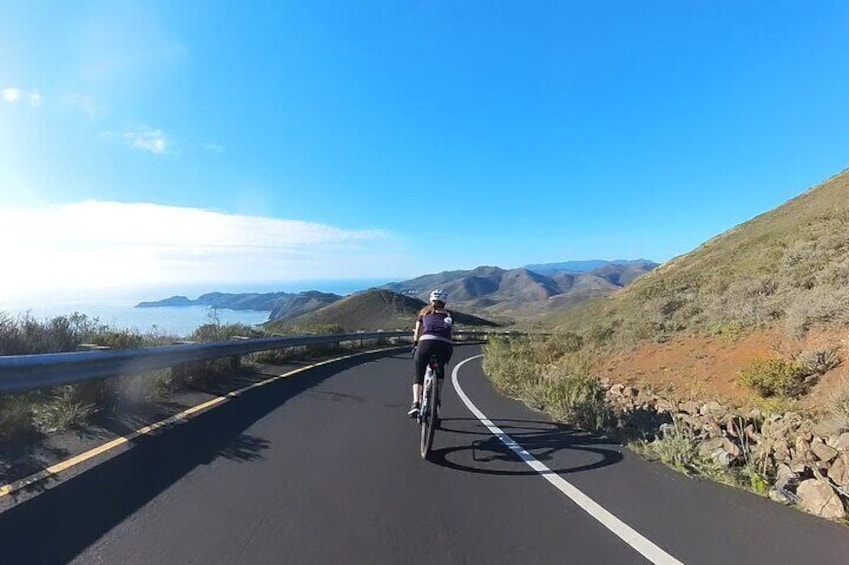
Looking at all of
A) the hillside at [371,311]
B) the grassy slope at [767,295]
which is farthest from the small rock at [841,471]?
the hillside at [371,311]

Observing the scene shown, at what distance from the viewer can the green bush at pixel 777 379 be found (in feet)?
32.0

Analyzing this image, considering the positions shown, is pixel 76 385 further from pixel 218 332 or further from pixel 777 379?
pixel 777 379

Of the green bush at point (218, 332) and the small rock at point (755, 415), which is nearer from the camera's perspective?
the small rock at point (755, 415)

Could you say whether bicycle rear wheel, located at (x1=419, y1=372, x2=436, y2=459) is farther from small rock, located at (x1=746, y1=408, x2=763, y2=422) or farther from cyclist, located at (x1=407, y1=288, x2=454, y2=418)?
small rock, located at (x1=746, y1=408, x2=763, y2=422)

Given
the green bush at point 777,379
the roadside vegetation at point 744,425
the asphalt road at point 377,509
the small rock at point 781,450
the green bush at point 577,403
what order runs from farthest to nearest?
the green bush at point 777,379, the green bush at point 577,403, the small rock at point 781,450, the roadside vegetation at point 744,425, the asphalt road at point 377,509

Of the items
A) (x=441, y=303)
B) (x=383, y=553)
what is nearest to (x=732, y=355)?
(x=441, y=303)

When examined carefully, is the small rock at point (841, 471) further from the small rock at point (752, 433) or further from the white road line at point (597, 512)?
the white road line at point (597, 512)

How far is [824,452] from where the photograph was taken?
20.6 ft

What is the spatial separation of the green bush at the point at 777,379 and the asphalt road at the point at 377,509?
12.0 ft

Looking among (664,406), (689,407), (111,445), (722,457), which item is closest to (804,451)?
(722,457)

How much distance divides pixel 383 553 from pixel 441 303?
15.3ft

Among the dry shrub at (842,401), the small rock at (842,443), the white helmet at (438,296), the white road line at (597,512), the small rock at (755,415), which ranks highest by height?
the white helmet at (438,296)

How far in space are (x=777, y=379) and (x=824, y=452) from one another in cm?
397

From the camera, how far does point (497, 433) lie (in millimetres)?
8992
